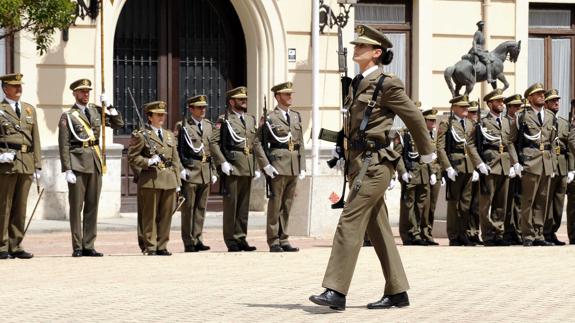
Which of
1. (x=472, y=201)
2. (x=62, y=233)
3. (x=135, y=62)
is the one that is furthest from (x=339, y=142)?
(x=135, y=62)

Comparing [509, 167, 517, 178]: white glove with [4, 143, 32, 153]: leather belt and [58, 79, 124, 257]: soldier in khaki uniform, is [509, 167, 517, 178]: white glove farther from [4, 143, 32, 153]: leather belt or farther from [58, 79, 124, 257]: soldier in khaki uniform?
[4, 143, 32, 153]: leather belt

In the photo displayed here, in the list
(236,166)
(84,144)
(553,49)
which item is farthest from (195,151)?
(553,49)

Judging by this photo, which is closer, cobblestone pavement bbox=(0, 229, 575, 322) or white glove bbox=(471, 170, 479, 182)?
cobblestone pavement bbox=(0, 229, 575, 322)

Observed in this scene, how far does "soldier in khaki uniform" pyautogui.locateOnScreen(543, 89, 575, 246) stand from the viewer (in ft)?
62.5

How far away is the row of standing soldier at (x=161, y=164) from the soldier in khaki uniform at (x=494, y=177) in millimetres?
2487

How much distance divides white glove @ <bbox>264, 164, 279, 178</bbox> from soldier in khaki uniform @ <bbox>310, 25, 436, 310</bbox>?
18.6 feet

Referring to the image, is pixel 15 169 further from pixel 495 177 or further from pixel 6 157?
pixel 495 177

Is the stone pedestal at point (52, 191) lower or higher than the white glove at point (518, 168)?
lower

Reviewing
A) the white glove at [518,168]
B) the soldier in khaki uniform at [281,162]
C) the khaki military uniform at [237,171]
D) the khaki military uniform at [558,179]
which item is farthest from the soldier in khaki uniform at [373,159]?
A: the khaki military uniform at [558,179]

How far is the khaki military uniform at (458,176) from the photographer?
1928 cm

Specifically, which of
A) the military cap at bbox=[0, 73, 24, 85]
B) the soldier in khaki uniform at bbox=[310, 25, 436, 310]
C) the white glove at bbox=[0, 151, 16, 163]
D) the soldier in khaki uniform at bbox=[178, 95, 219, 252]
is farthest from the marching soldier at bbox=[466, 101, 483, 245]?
the soldier in khaki uniform at bbox=[310, 25, 436, 310]

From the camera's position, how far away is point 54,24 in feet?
62.8

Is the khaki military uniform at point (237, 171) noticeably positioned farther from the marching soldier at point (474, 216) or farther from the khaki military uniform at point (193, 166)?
the marching soldier at point (474, 216)

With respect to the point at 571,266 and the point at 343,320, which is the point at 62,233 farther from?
the point at 343,320
